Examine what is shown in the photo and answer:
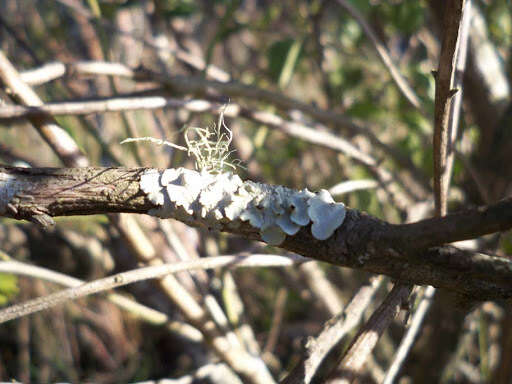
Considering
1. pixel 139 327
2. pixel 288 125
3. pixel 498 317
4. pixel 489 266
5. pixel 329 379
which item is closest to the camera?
pixel 489 266

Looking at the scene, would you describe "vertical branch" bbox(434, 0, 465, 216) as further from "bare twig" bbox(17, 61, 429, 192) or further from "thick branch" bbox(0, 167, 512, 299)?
"bare twig" bbox(17, 61, 429, 192)

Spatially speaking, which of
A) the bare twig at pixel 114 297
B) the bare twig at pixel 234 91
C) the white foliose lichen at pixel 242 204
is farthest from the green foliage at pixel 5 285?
the white foliose lichen at pixel 242 204

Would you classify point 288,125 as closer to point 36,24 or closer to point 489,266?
point 489,266

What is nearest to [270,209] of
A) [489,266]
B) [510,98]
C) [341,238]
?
[341,238]

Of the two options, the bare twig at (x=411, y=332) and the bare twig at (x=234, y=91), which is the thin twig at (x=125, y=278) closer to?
the bare twig at (x=411, y=332)

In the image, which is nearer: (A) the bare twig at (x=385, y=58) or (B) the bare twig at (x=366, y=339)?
(B) the bare twig at (x=366, y=339)

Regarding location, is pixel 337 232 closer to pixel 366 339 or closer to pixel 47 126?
pixel 366 339

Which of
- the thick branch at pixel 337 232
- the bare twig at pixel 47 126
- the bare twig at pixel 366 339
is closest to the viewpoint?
the thick branch at pixel 337 232
